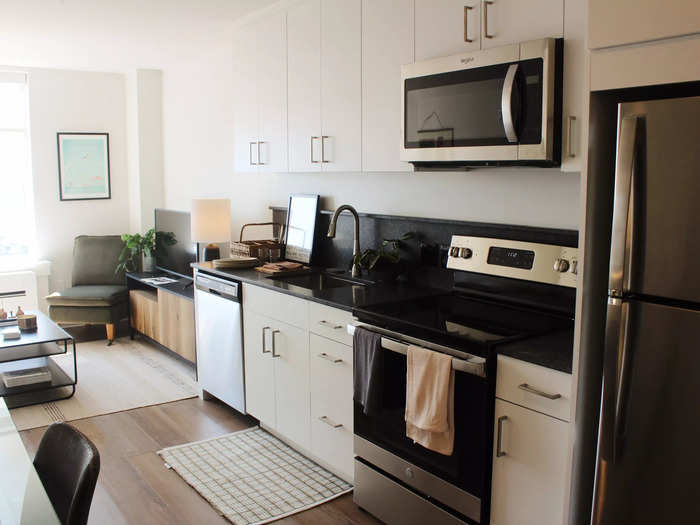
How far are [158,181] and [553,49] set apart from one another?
4.98 meters

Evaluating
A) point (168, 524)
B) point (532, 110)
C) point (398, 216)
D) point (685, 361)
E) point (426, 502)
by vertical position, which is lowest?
point (168, 524)

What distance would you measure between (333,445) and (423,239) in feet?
3.56

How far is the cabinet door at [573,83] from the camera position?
7.38 ft

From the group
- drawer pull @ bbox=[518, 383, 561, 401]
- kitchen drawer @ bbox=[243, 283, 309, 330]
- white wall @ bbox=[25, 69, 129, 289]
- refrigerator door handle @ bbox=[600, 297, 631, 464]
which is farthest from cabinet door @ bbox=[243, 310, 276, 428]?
white wall @ bbox=[25, 69, 129, 289]

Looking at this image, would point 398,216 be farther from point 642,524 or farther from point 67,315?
point 67,315

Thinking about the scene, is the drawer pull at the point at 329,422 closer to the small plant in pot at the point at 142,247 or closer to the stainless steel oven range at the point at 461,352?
the stainless steel oven range at the point at 461,352

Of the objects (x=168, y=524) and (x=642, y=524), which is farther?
(x=168, y=524)

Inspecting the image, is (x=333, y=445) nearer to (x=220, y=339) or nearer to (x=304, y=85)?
(x=220, y=339)

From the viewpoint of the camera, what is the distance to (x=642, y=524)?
5.57 ft

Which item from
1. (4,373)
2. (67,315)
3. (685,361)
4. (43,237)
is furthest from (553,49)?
(43,237)

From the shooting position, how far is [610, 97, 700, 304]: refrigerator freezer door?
1.52 m

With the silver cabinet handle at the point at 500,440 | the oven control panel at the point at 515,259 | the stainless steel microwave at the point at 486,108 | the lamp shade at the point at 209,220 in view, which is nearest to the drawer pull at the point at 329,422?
the oven control panel at the point at 515,259

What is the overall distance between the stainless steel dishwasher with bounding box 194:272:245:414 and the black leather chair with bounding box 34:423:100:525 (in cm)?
200

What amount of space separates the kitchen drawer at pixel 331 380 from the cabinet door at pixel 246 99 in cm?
153
